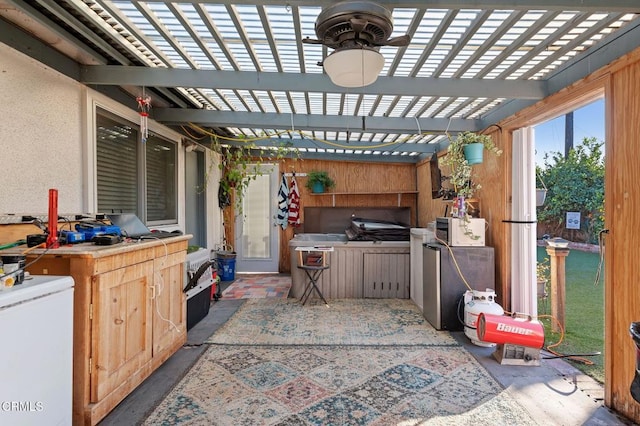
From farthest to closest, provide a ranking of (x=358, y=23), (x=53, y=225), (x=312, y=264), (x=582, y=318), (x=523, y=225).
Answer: (x=312, y=264) < (x=582, y=318) < (x=523, y=225) < (x=53, y=225) < (x=358, y=23)

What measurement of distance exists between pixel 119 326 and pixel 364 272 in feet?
10.9

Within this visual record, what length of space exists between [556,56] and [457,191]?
5.19 ft

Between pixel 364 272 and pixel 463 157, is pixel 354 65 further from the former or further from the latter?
pixel 364 272

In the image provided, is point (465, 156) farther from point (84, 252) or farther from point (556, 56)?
point (84, 252)

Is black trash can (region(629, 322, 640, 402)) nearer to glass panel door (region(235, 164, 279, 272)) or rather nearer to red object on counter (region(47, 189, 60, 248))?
red object on counter (region(47, 189, 60, 248))

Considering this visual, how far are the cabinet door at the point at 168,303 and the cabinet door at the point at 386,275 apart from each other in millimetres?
2644

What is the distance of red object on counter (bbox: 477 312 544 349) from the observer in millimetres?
2588

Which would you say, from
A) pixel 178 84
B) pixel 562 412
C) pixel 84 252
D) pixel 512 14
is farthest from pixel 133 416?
pixel 512 14

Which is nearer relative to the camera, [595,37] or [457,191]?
[595,37]

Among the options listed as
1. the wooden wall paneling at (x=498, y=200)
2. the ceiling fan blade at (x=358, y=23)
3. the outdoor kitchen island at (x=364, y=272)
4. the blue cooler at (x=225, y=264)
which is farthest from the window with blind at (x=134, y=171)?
the wooden wall paneling at (x=498, y=200)

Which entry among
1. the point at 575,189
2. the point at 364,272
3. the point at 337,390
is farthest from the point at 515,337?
the point at 575,189

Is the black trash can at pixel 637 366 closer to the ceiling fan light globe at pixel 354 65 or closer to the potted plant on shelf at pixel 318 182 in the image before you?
the ceiling fan light globe at pixel 354 65

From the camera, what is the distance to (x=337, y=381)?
7.81 ft

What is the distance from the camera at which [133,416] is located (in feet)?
6.47
